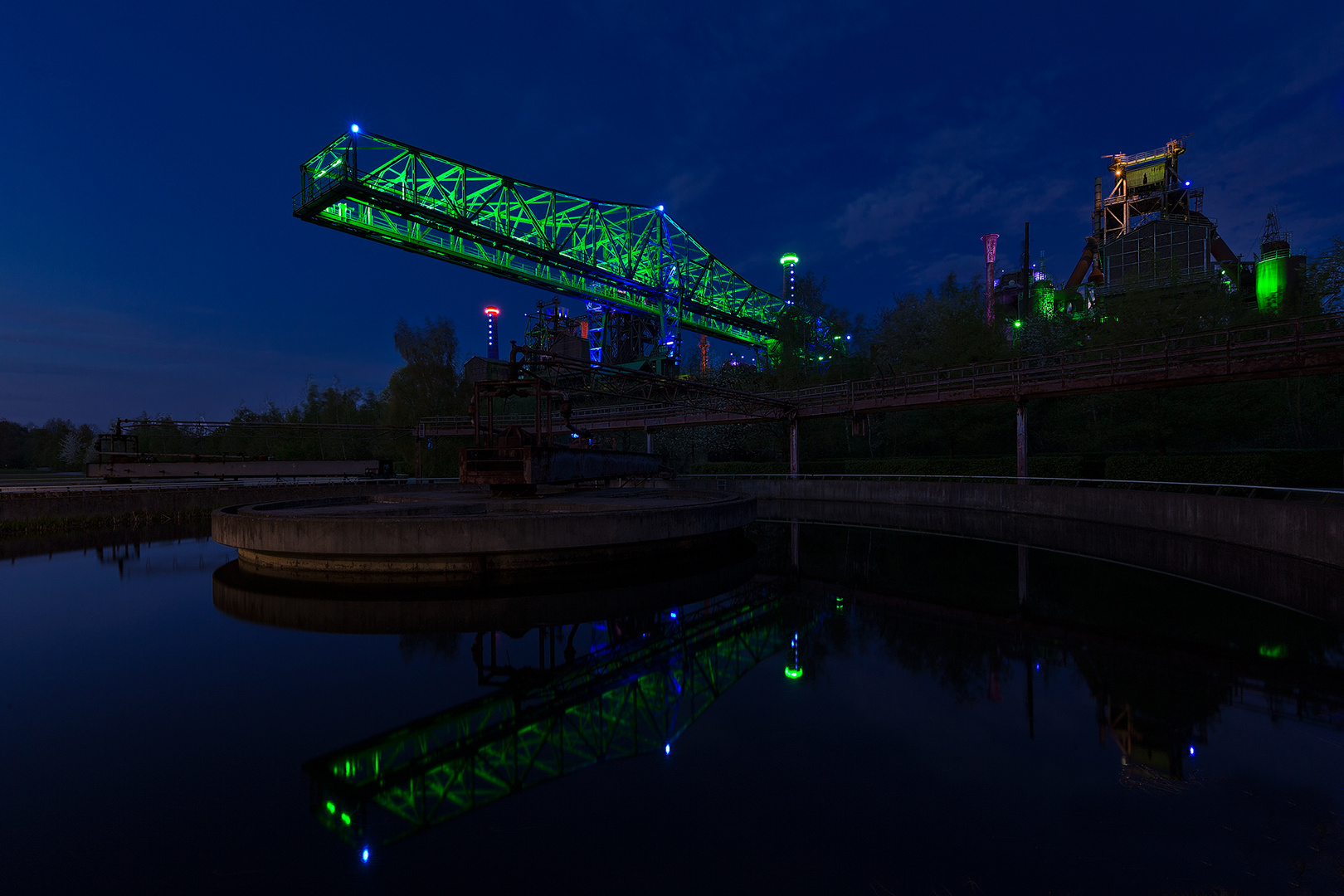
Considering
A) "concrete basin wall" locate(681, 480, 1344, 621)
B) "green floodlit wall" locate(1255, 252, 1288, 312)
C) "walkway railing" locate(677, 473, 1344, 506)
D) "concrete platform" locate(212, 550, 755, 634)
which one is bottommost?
"concrete platform" locate(212, 550, 755, 634)

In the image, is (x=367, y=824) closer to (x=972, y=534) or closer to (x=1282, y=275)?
(x=972, y=534)

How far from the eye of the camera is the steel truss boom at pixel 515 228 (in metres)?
38.0

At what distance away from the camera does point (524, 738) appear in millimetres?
5379

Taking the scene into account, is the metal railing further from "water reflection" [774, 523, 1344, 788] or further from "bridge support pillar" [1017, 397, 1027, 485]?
"bridge support pillar" [1017, 397, 1027, 485]

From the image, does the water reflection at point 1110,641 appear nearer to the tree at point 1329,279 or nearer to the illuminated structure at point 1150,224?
the tree at point 1329,279

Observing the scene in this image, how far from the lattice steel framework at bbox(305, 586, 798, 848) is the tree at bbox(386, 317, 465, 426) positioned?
43.0m

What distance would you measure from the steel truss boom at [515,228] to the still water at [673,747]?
35.6m

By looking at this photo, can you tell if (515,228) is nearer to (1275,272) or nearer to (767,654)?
(767,654)

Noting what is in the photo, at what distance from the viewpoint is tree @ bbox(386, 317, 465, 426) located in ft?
152

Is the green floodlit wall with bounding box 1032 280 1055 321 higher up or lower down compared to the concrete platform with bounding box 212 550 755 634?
higher up

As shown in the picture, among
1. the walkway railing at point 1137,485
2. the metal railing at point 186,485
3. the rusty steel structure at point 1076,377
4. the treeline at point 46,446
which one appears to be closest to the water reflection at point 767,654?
the walkway railing at point 1137,485

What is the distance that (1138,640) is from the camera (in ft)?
25.3

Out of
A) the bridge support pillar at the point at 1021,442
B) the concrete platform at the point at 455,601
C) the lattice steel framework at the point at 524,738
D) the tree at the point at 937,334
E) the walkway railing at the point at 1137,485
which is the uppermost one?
the tree at the point at 937,334

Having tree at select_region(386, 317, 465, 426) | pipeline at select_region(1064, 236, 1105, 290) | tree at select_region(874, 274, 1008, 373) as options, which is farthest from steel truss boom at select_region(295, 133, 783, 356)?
pipeline at select_region(1064, 236, 1105, 290)
